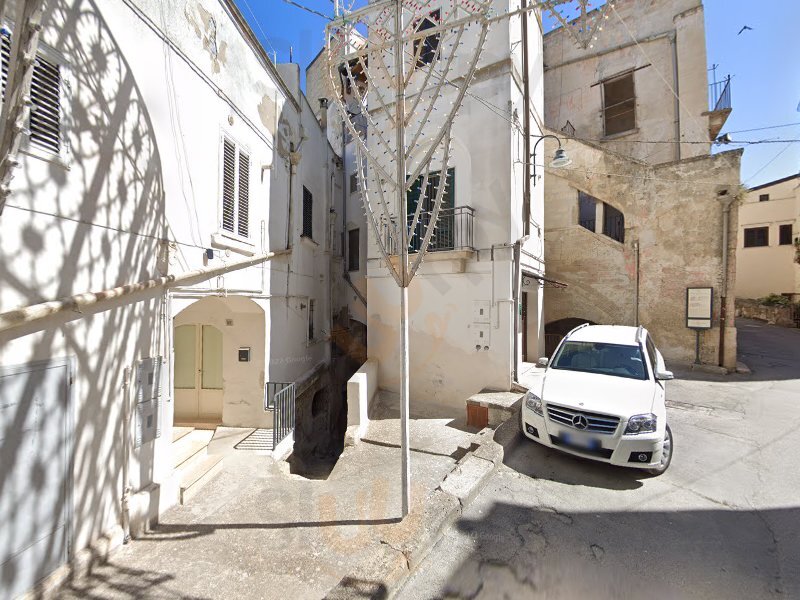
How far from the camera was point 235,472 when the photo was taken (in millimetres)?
5625

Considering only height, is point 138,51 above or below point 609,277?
above

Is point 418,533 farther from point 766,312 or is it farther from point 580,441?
point 766,312

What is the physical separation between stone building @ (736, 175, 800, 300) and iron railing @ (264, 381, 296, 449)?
29.2 meters

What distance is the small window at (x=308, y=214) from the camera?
10.1 metres

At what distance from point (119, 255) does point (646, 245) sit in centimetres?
1322

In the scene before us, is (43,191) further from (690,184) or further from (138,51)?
(690,184)

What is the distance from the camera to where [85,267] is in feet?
12.0

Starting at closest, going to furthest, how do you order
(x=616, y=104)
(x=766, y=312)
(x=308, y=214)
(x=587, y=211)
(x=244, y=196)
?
1. (x=244, y=196)
2. (x=308, y=214)
3. (x=587, y=211)
4. (x=616, y=104)
5. (x=766, y=312)

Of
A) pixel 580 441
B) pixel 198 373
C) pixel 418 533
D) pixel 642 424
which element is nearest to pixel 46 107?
pixel 418 533

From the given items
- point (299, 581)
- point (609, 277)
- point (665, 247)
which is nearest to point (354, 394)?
point (299, 581)

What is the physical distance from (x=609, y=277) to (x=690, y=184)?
11.4 feet

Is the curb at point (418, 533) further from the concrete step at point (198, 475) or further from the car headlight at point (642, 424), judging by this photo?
the concrete step at point (198, 475)

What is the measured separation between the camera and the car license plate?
15.1 feet

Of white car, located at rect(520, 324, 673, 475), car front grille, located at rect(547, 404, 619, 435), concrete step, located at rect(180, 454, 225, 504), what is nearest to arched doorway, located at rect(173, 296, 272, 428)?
concrete step, located at rect(180, 454, 225, 504)
